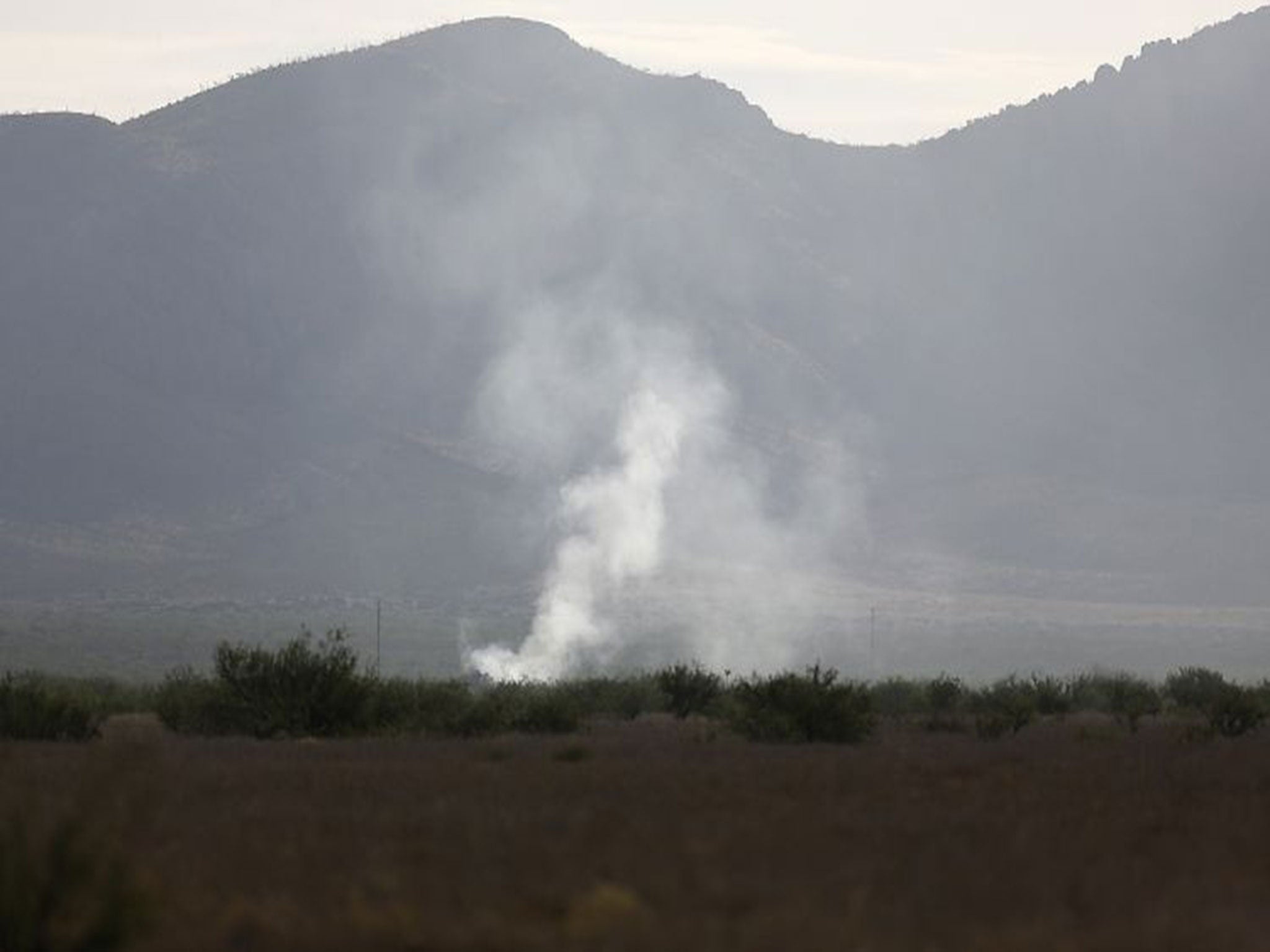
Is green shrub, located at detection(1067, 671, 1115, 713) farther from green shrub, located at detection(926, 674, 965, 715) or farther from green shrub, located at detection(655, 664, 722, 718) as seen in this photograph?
green shrub, located at detection(655, 664, 722, 718)

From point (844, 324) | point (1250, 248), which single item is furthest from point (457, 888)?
point (1250, 248)

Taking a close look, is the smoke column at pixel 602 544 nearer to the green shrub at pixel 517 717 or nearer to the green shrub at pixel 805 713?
the green shrub at pixel 517 717

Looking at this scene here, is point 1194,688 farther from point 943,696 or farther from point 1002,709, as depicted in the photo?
point 1002,709

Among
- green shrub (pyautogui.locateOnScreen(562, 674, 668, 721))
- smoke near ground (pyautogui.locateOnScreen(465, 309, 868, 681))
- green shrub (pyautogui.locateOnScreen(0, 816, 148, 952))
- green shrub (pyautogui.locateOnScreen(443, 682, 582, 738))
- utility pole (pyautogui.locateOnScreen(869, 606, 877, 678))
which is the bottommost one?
green shrub (pyautogui.locateOnScreen(0, 816, 148, 952))

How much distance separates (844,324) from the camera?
175000mm

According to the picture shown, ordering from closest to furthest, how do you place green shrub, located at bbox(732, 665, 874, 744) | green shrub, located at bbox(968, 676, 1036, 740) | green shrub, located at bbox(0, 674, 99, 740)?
green shrub, located at bbox(0, 674, 99, 740) < green shrub, located at bbox(732, 665, 874, 744) < green shrub, located at bbox(968, 676, 1036, 740)

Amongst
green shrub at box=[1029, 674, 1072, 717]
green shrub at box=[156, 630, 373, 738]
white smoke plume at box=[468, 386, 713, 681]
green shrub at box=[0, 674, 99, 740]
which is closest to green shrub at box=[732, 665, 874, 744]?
green shrub at box=[156, 630, 373, 738]

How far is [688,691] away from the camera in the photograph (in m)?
49.2

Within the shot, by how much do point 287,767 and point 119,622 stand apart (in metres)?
88.1

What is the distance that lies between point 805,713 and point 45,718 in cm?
939

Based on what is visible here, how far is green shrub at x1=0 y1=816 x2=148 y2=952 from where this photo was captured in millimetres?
13109

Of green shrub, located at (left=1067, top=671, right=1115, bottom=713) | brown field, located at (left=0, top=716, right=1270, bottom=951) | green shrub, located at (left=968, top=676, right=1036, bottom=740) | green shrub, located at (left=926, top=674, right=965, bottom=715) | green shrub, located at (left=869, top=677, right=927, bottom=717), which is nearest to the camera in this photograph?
brown field, located at (left=0, top=716, right=1270, bottom=951)

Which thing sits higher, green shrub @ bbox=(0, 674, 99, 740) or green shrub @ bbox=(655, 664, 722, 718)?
green shrub @ bbox=(655, 664, 722, 718)

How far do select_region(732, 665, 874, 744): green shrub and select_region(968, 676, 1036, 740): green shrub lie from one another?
2.41 m
